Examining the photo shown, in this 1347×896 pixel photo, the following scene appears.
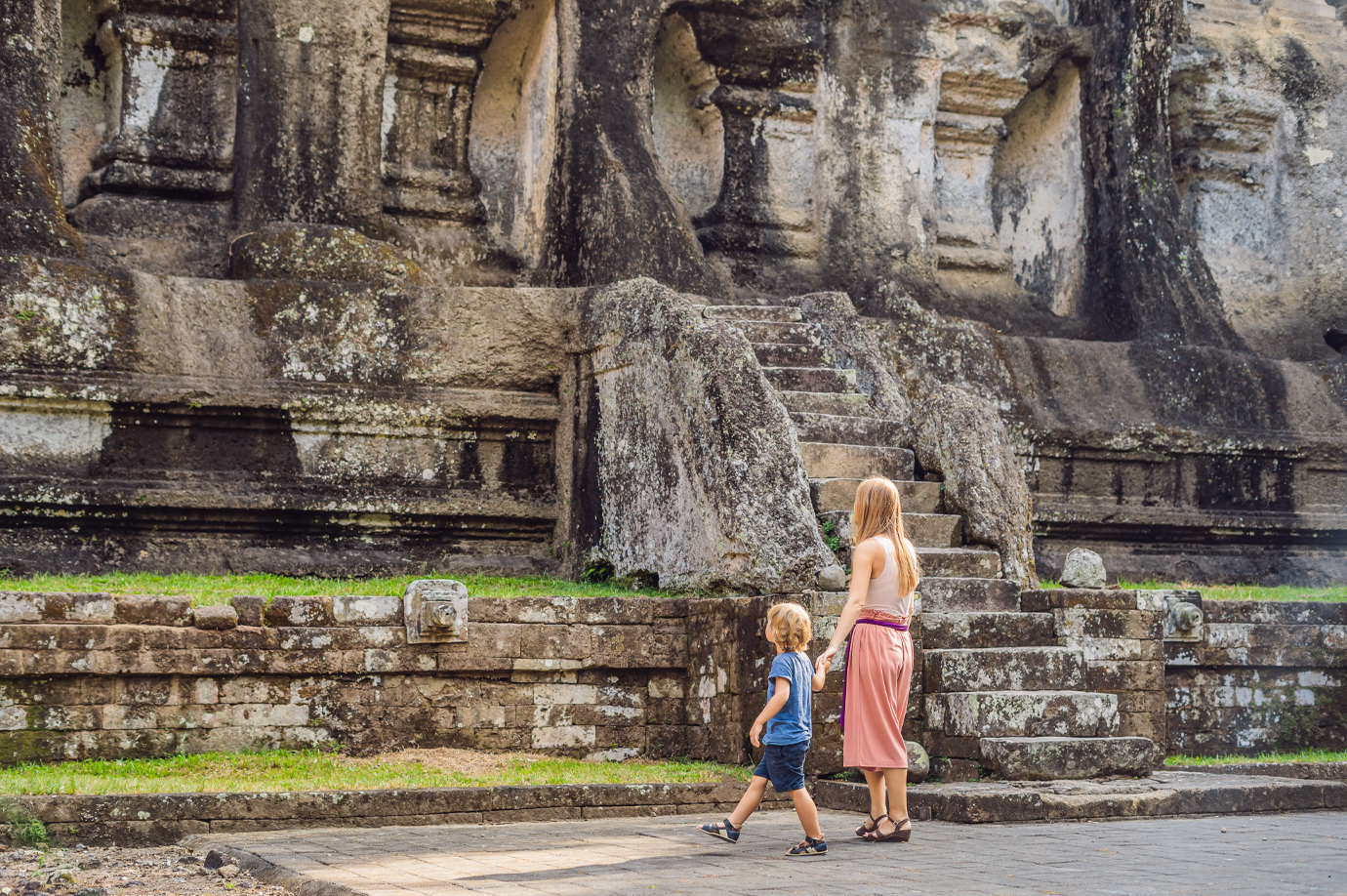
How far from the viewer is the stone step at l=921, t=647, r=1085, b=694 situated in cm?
697

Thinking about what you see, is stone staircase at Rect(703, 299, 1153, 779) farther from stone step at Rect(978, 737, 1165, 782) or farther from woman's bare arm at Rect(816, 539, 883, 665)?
woman's bare arm at Rect(816, 539, 883, 665)

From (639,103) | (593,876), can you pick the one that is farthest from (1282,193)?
(593,876)

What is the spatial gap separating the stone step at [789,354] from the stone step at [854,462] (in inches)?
36.3

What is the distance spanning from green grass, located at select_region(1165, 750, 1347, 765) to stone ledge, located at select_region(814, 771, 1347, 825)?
152cm

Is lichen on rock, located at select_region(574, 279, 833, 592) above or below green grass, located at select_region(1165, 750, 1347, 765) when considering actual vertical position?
above

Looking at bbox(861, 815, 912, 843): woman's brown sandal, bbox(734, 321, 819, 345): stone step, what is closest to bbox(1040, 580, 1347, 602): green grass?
bbox(734, 321, 819, 345): stone step

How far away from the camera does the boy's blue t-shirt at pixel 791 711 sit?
18.2 feet

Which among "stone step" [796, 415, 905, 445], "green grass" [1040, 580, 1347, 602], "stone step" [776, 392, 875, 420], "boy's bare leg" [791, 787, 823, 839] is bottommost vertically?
"boy's bare leg" [791, 787, 823, 839]

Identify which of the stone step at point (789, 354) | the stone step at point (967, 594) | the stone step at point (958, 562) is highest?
the stone step at point (789, 354)

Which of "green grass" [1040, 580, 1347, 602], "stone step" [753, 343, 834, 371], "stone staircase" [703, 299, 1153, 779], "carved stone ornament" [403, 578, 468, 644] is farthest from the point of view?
"green grass" [1040, 580, 1347, 602]

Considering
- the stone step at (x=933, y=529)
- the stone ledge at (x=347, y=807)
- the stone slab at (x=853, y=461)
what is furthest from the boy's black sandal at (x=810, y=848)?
the stone slab at (x=853, y=461)

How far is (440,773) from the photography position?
6875 millimetres

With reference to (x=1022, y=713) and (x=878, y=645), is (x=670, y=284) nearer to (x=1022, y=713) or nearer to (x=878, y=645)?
(x=1022, y=713)

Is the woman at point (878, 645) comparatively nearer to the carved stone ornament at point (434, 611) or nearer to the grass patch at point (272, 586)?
the carved stone ornament at point (434, 611)
